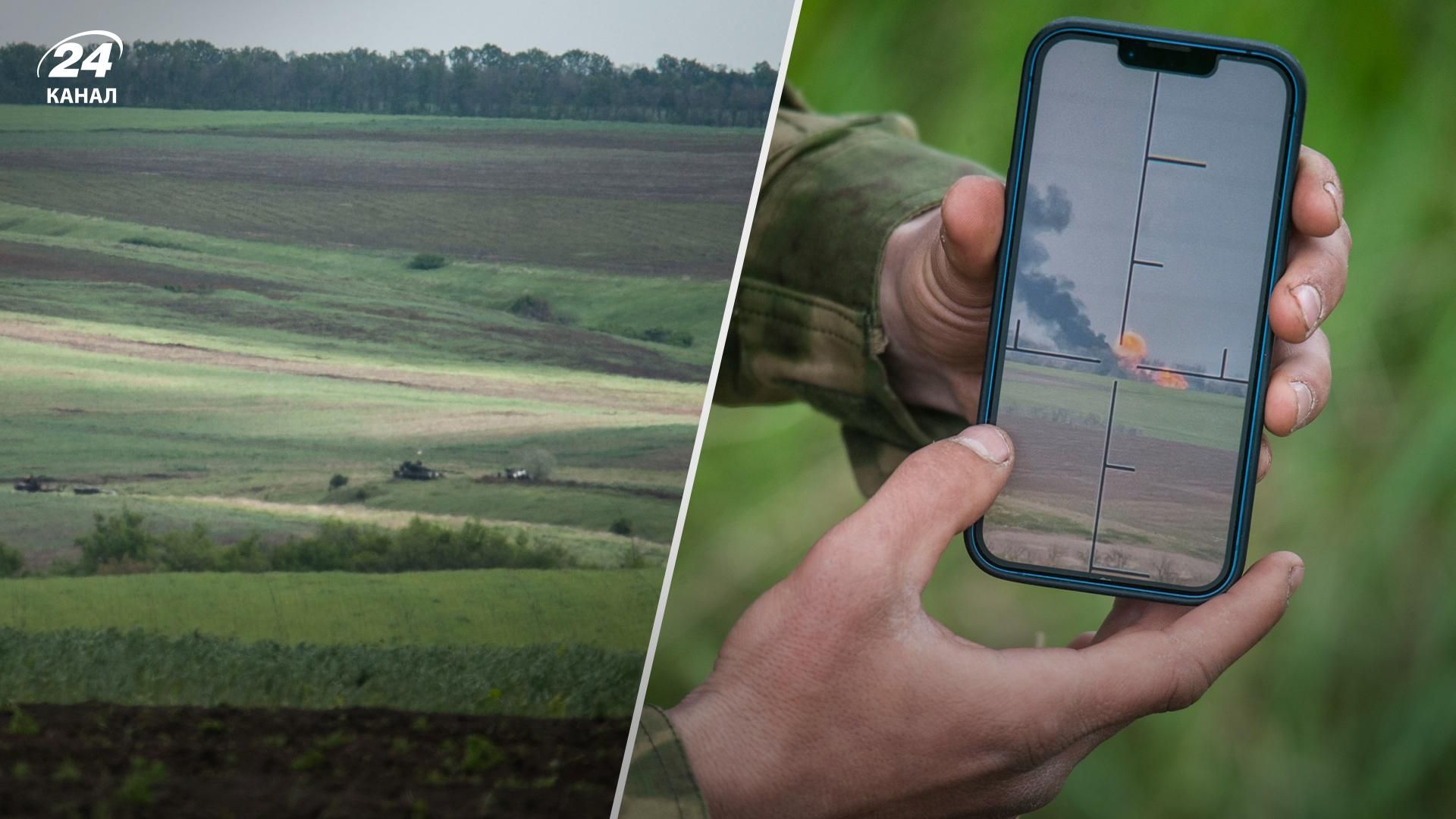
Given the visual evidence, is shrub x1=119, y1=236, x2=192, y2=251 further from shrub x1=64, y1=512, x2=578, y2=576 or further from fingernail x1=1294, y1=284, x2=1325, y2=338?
fingernail x1=1294, y1=284, x2=1325, y2=338

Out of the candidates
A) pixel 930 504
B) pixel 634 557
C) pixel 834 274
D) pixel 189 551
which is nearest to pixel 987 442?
pixel 930 504

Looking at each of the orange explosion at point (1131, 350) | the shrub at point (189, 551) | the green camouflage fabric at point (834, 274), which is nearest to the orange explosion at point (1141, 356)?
the orange explosion at point (1131, 350)

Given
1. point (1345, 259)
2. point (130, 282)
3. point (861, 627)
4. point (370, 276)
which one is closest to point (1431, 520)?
point (1345, 259)

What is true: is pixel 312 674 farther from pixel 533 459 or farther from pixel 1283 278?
pixel 1283 278

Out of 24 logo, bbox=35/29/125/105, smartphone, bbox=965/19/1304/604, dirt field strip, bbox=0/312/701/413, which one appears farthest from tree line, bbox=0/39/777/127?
smartphone, bbox=965/19/1304/604

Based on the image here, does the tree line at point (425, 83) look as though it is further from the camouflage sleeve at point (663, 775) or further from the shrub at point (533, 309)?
the camouflage sleeve at point (663, 775)

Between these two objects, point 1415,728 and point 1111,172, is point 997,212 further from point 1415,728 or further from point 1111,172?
point 1415,728
